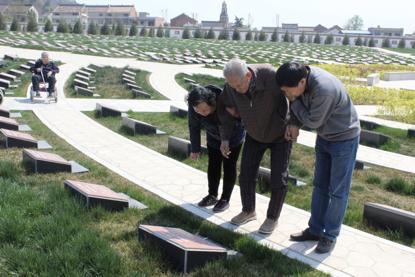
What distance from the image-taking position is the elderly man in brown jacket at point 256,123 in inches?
157

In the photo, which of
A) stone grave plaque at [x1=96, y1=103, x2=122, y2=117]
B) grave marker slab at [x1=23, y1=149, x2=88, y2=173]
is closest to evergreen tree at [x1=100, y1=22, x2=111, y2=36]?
stone grave plaque at [x1=96, y1=103, x2=122, y2=117]

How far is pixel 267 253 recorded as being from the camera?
12.9 feet

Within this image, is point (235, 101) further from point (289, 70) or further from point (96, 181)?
point (96, 181)

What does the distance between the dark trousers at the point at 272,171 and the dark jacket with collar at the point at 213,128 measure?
241 millimetres

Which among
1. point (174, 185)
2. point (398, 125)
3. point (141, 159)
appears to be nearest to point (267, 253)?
point (174, 185)

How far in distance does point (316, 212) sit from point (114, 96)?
33.1 ft

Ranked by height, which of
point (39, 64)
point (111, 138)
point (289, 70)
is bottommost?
point (111, 138)

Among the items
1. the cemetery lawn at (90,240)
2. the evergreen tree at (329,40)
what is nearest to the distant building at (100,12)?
the evergreen tree at (329,40)

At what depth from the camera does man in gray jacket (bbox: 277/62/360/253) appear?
11.8ft

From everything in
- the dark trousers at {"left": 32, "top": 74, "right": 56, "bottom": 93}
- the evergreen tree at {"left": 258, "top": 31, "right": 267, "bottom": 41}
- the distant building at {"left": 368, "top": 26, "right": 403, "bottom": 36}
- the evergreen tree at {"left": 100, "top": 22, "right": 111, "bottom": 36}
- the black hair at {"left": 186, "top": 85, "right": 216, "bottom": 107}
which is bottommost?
the dark trousers at {"left": 32, "top": 74, "right": 56, "bottom": 93}

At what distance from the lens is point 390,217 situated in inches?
181

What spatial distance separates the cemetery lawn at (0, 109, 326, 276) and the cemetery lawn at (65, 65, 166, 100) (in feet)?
27.3

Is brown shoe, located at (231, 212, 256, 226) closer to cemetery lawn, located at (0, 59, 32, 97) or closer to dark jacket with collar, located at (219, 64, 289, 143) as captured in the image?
dark jacket with collar, located at (219, 64, 289, 143)

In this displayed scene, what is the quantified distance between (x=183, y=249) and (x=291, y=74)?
1.60 metres
